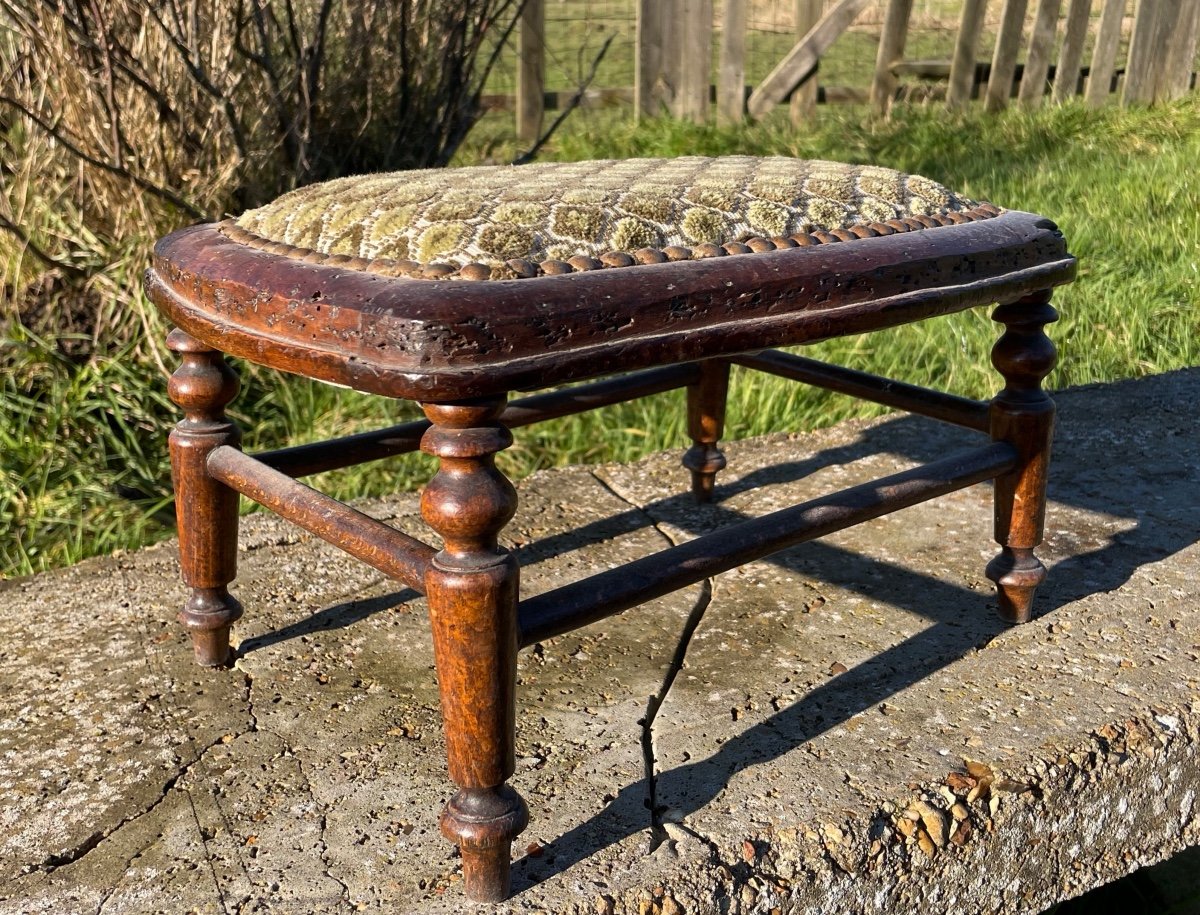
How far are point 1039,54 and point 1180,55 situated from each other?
0.79m

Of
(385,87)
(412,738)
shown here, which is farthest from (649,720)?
(385,87)

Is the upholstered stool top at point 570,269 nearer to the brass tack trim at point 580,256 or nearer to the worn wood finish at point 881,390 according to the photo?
the brass tack trim at point 580,256

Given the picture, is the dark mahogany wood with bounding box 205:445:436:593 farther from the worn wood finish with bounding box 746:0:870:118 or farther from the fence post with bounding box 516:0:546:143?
the worn wood finish with bounding box 746:0:870:118

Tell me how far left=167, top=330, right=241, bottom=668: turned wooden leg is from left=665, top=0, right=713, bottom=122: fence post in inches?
162

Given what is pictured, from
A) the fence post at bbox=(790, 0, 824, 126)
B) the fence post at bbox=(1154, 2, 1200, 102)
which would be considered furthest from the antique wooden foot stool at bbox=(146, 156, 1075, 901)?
the fence post at bbox=(1154, 2, 1200, 102)

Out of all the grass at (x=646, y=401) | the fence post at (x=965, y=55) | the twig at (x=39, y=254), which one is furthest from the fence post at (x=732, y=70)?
the twig at (x=39, y=254)

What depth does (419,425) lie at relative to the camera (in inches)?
76.7

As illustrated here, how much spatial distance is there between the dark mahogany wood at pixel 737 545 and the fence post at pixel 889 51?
4.64 metres

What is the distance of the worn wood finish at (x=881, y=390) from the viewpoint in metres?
1.94

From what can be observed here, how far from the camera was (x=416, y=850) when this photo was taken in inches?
58.2

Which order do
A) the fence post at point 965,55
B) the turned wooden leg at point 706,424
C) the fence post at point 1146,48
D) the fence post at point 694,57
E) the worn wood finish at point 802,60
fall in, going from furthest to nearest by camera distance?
the fence post at point 1146,48 < the fence post at point 965,55 < the worn wood finish at point 802,60 < the fence post at point 694,57 < the turned wooden leg at point 706,424

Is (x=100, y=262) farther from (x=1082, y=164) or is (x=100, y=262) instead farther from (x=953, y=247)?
(x=1082, y=164)

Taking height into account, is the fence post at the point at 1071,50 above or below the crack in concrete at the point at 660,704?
above

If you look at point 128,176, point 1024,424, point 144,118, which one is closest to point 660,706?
point 1024,424
